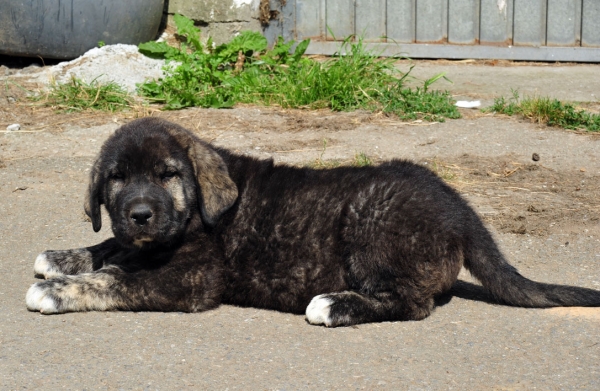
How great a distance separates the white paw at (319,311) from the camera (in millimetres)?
4763

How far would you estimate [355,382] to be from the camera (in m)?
4.01

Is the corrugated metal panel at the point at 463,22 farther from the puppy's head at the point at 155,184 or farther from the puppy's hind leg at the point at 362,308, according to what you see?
the puppy's hind leg at the point at 362,308

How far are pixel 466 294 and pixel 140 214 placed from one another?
2106 millimetres

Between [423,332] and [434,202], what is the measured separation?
0.79 metres

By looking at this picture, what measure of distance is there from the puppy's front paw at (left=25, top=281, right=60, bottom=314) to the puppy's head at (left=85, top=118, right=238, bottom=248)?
509 millimetres

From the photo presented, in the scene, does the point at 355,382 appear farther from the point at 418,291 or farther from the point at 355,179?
the point at 355,179

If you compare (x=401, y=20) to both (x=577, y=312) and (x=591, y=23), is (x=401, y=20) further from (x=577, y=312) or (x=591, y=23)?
(x=577, y=312)

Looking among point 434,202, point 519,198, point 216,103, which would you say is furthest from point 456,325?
point 216,103

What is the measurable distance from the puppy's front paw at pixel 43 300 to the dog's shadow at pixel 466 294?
7.43 feet

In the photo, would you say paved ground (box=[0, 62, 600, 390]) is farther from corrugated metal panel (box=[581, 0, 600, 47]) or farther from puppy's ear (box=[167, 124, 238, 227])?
corrugated metal panel (box=[581, 0, 600, 47])

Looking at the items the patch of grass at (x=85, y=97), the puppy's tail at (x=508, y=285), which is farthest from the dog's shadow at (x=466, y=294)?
the patch of grass at (x=85, y=97)

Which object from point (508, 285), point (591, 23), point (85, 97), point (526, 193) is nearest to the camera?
point (508, 285)

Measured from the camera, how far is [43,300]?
15.8 ft

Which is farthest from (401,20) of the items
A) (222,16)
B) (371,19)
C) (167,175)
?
(167,175)
